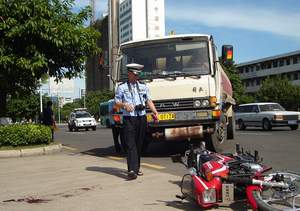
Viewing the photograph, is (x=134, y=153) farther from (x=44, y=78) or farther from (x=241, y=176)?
(x=44, y=78)

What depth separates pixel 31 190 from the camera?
8125 mm

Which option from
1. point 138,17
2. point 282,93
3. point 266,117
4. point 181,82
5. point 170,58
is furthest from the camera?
point 138,17

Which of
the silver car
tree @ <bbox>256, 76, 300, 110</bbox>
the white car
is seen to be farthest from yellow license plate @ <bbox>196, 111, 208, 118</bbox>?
tree @ <bbox>256, 76, 300, 110</bbox>

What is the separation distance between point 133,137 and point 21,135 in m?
7.17

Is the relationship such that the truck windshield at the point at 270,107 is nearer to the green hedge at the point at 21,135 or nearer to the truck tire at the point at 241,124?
the truck tire at the point at 241,124

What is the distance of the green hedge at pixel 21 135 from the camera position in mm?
14748

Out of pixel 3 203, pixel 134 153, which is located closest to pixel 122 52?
pixel 134 153

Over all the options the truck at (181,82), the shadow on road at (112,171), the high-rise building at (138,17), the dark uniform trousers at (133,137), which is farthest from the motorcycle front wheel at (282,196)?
the high-rise building at (138,17)

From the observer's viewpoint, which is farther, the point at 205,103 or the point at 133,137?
the point at 205,103

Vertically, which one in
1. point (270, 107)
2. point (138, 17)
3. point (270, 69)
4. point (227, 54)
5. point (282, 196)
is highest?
point (138, 17)

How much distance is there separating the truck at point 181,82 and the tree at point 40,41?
128 inches

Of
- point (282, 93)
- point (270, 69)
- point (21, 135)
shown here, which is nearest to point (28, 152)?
point (21, 135)

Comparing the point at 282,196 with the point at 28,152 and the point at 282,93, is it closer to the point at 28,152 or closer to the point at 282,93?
the point at 28,152

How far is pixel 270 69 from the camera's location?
111 metres
